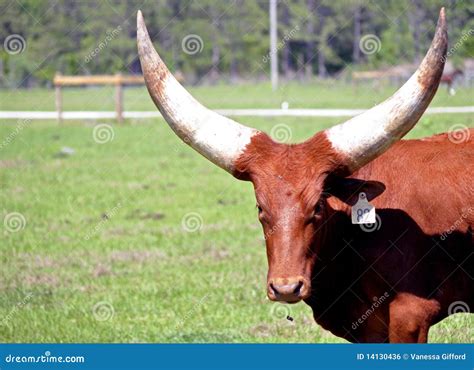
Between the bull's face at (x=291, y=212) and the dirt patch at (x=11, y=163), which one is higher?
the bull's face at (x=291, y=212)

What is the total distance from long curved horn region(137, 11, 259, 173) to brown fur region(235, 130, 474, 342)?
0.30 ft

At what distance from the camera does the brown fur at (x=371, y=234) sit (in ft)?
17.5

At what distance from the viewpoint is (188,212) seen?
1349 cm

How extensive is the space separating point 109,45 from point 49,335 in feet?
152

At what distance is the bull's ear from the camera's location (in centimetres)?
555

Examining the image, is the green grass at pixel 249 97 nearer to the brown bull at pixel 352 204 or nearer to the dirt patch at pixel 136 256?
the dirt patch at pixel 136 256

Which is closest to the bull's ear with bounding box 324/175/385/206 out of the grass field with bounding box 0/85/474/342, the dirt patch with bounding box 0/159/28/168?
the grass field with bounding box 0/85/474/342

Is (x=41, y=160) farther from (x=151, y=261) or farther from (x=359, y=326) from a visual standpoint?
(x=359, y=326)

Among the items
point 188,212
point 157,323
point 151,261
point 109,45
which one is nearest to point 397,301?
point 157,323

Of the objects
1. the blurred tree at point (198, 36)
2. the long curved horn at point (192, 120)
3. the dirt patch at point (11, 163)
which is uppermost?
the long curved horn at point (192, 120)

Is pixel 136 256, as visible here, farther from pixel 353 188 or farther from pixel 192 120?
pixel 353 188

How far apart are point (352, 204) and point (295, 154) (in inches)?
18.4

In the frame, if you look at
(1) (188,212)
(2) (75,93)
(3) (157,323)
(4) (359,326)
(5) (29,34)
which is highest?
(4) (359,326)

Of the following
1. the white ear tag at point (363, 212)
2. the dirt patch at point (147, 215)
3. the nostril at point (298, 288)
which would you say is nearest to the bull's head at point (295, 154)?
the nostril at point (298, 288)
